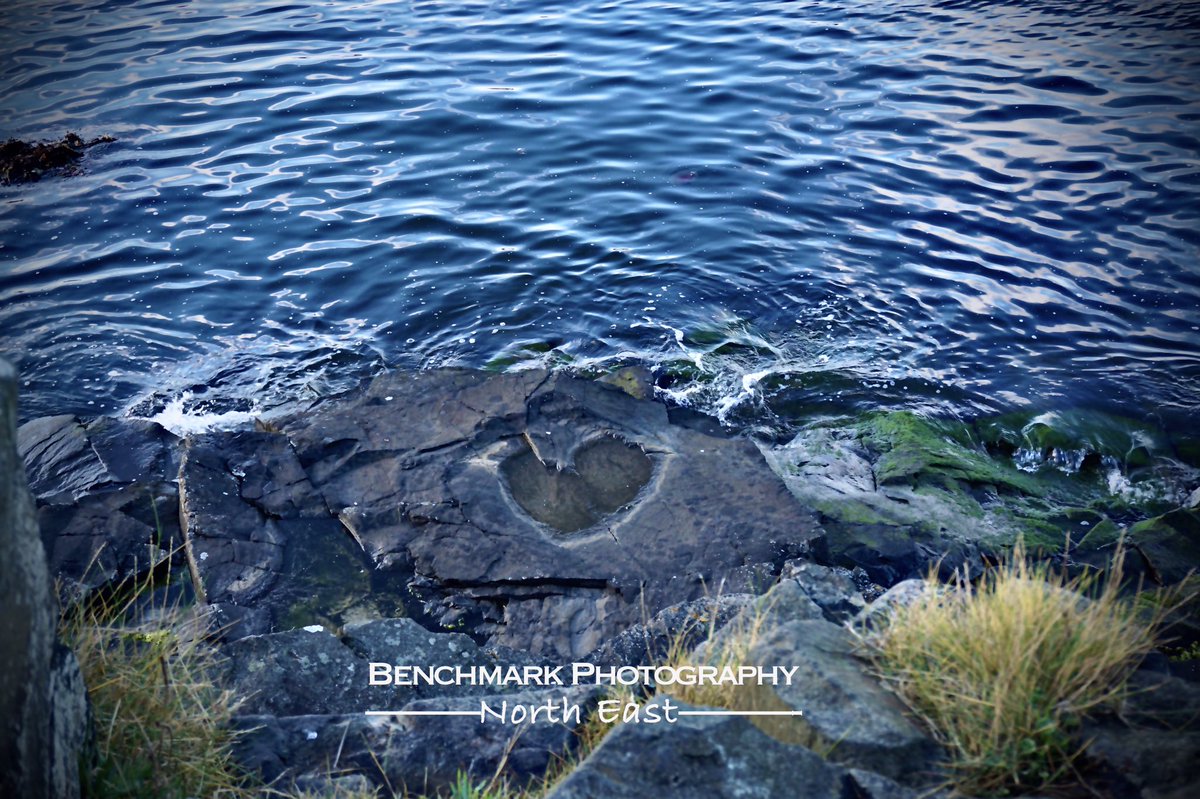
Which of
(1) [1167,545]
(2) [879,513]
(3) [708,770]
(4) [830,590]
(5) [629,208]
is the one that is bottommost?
(1) [1167,545]

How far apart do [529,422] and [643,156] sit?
5.50 metres

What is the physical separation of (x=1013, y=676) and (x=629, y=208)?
7133 mm

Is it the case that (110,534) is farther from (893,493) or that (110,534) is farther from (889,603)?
(893,493)

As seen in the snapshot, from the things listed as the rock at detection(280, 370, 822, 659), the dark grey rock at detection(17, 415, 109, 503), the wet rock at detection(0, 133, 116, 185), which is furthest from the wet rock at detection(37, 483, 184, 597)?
the wet rock at detection(0, 133, 116, 185)

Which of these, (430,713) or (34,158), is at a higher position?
(34,158)

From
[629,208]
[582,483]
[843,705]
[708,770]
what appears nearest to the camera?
[708,770]

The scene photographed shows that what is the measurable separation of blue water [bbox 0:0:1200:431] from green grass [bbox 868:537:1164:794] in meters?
3.71

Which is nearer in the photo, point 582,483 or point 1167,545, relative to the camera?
point 1167,545

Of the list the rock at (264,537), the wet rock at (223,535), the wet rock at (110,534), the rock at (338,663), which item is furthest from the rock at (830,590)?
the wet rock at (110,534)

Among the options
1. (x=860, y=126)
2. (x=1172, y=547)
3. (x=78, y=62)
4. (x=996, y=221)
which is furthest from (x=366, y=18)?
(x=1172, y=547)

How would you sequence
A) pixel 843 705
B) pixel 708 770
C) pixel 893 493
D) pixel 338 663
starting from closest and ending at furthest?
pixel 708 770 < pixel 843 705 < pixel 338 663 < pixel 893 493

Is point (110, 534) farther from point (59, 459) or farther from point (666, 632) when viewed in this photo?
point (666, 632)

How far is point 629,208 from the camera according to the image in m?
9.71

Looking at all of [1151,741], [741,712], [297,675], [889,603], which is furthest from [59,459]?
[1151,741]
